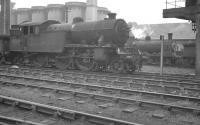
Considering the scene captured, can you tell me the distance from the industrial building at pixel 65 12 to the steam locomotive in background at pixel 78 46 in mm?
27560

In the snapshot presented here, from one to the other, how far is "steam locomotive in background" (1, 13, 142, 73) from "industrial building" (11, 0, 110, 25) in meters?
27.6

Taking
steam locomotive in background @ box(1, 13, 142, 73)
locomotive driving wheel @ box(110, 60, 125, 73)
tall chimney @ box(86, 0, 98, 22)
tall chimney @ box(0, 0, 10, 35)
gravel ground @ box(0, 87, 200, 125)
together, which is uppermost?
tall chimney @ box(86, 0, 98, 22)

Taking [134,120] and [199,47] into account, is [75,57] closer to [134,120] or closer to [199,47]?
[199,47]

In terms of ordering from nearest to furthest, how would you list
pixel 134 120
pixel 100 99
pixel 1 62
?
pixel 134 120 < pixel 100 99 < pixel 1 62

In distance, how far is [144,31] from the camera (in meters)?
57.0

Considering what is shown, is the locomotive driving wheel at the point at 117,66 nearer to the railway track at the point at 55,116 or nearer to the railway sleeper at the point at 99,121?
the railway track at the point at 55,116

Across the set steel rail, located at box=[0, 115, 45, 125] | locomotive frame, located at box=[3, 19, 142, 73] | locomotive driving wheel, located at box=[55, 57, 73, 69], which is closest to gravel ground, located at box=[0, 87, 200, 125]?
steel rail, located at box=[0, 115, 45, 125]

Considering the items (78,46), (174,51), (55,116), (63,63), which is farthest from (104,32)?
(174,51)

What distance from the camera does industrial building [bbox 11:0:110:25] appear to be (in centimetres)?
4500

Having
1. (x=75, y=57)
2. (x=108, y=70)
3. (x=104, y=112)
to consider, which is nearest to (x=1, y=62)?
(x=75, y=57)

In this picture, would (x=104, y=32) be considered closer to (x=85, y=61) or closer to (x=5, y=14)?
(x=85, y=61)

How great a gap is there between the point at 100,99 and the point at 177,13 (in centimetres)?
957

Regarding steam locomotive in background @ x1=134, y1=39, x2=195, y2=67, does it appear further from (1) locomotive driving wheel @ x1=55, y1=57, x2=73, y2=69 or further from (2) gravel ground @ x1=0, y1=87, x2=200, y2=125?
(2) gravel ground @ x1=0, y1=87, x2=200, y2=125

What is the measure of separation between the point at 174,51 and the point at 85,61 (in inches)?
461
